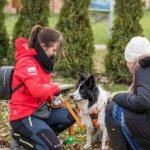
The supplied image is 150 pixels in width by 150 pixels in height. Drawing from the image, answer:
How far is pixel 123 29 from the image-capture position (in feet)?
33.4

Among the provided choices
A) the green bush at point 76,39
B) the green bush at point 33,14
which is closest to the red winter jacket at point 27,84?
the green bush at point 76,39

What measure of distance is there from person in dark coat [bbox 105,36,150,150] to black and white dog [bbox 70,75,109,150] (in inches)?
30.9

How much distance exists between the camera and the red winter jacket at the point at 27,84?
210 inches

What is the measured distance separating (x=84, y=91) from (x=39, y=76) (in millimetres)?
911

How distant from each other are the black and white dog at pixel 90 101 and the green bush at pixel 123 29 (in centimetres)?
368

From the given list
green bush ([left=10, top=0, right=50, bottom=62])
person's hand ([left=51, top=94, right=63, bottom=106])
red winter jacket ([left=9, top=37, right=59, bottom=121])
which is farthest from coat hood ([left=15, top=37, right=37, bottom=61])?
green bush ([left=10, top=0, right=50, bottom=62])

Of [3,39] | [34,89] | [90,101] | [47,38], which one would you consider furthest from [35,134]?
[3,39]

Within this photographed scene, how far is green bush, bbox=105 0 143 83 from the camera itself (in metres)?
10.1

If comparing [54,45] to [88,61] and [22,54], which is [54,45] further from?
[88,61]

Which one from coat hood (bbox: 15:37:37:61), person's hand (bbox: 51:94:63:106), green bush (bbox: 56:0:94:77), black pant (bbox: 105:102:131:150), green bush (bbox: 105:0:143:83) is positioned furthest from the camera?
green bush (bbox: 56:0:94:77)

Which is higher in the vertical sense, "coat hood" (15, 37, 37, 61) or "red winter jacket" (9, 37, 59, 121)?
"coat hood" (15, 37, 37, 61)

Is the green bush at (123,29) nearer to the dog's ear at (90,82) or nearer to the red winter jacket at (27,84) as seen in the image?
the dog's ear at (90,82)

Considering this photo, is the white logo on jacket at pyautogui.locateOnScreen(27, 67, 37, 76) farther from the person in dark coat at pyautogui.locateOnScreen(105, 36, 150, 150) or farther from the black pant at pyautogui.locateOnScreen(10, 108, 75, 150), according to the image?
the person in dark coat at pyautogui.locateOnScreen(105, 36, 150, 150)

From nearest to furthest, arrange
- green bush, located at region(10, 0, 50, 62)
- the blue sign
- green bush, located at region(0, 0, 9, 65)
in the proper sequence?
green bush, located at region(10, 0, 50, 62)
green bush, located at region(0, 0, 9, 65)
the blue sign
